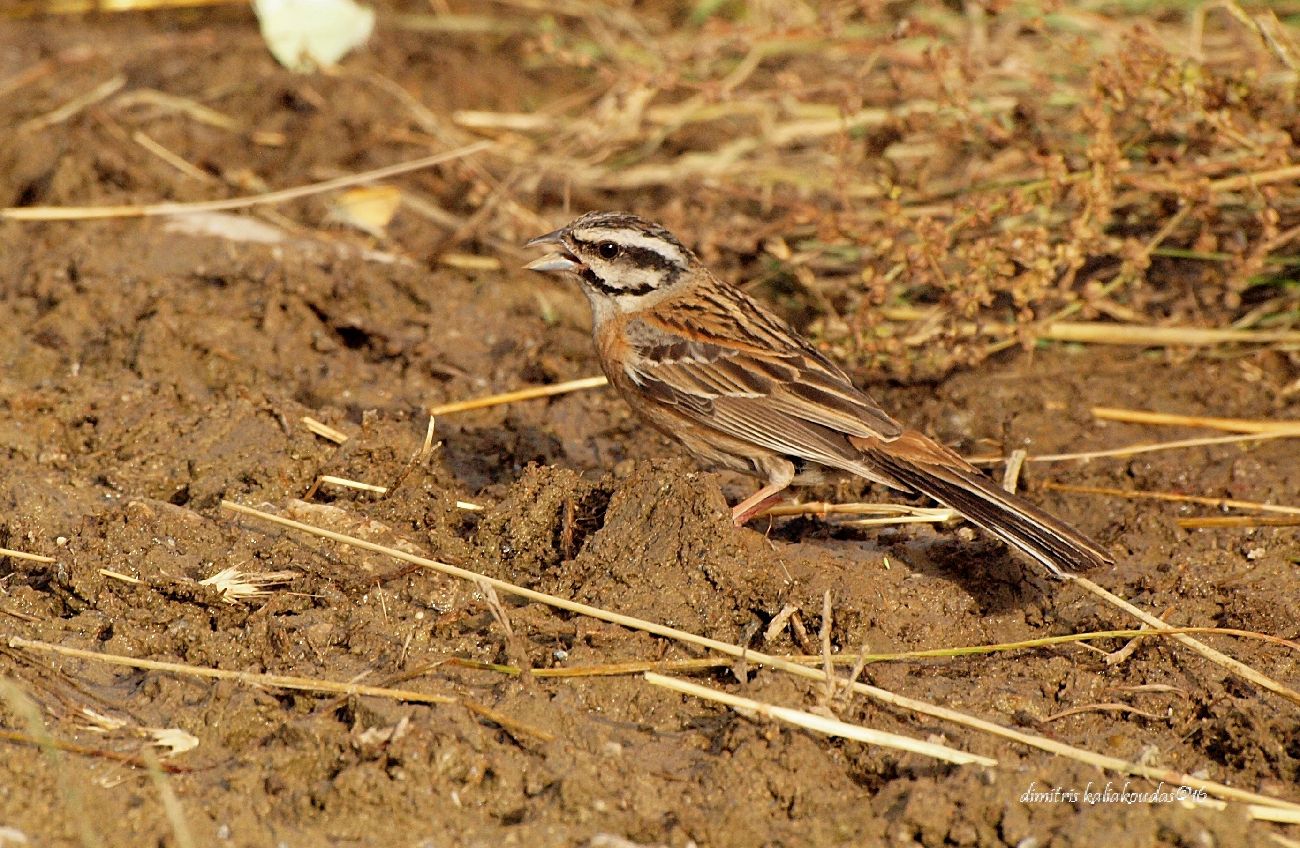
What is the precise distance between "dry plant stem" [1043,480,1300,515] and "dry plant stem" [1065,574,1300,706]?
912 millimetres

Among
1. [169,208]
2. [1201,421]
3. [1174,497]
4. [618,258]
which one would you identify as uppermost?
[169,208]

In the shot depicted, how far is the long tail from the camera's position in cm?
506

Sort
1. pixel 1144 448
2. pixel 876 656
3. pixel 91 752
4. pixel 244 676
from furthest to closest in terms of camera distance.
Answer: pixel 1144 448 < pixel 876 656 < pixel 244 676 < pixel 91 752

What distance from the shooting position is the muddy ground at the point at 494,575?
415 centimetres

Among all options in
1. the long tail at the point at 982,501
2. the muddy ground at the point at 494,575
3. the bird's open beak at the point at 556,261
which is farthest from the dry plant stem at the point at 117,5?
the long tail at the point at 982,501

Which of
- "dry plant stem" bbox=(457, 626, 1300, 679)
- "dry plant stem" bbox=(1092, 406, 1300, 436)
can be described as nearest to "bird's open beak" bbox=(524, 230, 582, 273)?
"dry plant stem" bbox=(457, 626, 1300, 679)

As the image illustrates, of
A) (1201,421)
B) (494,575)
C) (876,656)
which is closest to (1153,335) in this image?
(1201,421)

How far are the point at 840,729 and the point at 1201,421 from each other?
318cm

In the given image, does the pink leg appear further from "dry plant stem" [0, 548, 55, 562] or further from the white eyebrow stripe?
"dry plant stem" [0, 548, 55, 562]

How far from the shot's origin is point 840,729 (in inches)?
173

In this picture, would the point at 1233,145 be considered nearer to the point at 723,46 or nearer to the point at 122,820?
the point at 723,46

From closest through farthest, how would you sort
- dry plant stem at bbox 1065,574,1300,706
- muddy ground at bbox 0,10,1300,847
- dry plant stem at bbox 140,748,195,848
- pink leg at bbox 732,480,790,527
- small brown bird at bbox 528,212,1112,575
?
dry plant stem at bbox 140,748,195,848
muddy ground at bbox 0,10,1300,847
dry plant stem at bbox 1065,574,1300,706
small brown bird at bbox 528,212,1112,575
pink leg at bbox 732,480,790,527

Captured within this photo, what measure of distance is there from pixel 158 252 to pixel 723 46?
134 inches

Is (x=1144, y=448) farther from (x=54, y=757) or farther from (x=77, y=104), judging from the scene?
(x=77, y=104)
